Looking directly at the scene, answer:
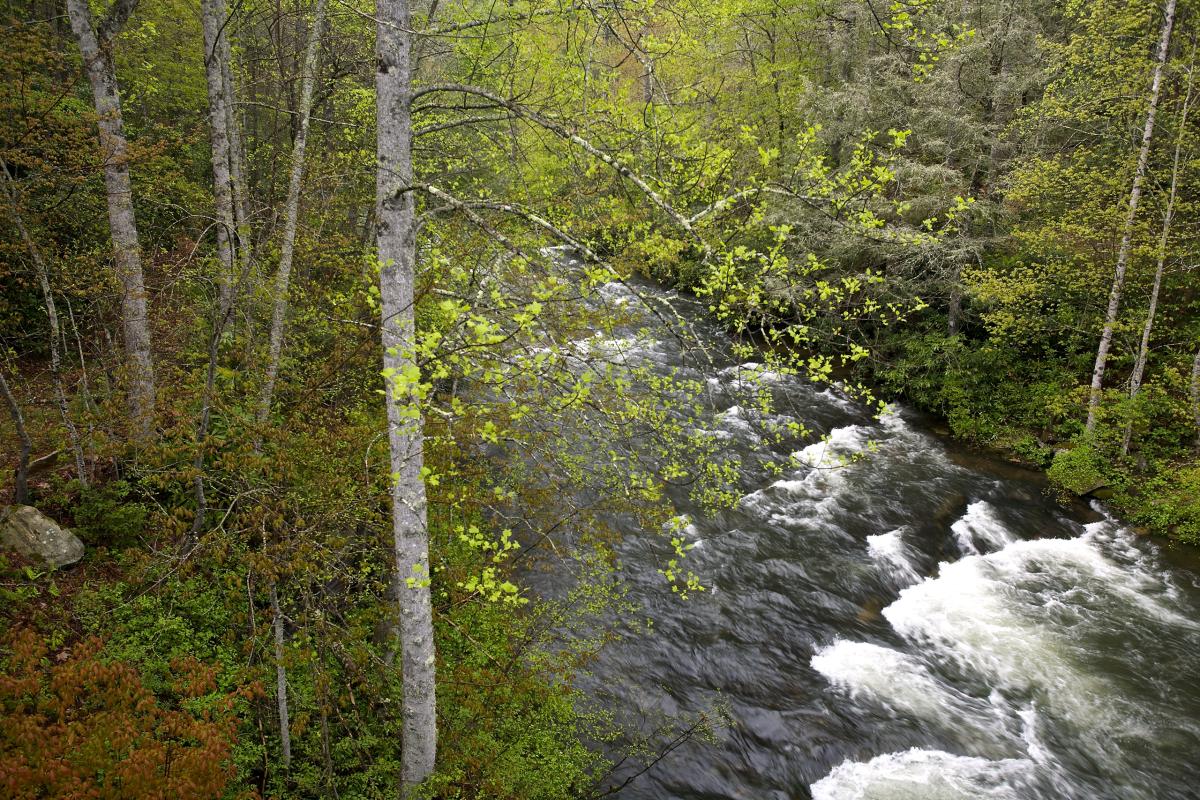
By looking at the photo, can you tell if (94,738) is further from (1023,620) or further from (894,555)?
(1023,620)

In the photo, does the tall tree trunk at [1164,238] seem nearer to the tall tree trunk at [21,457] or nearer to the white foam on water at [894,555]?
the white foam on water at [894,555]

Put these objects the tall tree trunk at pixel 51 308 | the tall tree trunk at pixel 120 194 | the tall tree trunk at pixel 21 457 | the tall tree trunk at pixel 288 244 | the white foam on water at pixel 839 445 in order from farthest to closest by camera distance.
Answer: the white foam on water at pixel 839 445
the tall tree trunk at pixel 288 244
the tall tree trunk at pixel 120 194
the tall tree trunk at pixel 21 457
the tall tree trunk at pixel 51 308

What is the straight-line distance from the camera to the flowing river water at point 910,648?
280 inches

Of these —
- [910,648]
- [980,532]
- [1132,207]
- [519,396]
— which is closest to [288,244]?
[519,396]

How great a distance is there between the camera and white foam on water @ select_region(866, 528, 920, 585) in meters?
10.4

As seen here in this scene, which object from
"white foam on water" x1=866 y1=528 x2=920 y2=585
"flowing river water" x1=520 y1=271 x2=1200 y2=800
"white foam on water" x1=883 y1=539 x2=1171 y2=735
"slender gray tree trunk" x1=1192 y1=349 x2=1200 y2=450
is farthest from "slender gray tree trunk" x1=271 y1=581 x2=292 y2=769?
"slender gray tree trunk" x1=1192 y1=349 x2=1200 y2=450

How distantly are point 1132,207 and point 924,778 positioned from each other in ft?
36.6

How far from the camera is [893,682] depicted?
827cm

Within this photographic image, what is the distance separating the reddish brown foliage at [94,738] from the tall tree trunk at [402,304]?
149 cm

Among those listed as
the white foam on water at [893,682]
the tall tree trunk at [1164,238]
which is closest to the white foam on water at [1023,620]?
the white foam on water at [893,682]

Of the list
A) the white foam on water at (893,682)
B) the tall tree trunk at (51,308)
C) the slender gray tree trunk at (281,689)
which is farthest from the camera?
the white foam on water at (893,682)

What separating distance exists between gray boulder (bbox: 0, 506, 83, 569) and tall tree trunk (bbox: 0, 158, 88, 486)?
606 millimetres

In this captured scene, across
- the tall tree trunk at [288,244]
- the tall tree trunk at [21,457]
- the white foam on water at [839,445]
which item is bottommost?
the white foam on water at [839,445]

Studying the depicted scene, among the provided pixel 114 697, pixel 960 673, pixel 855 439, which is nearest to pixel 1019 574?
pixel 960 673
